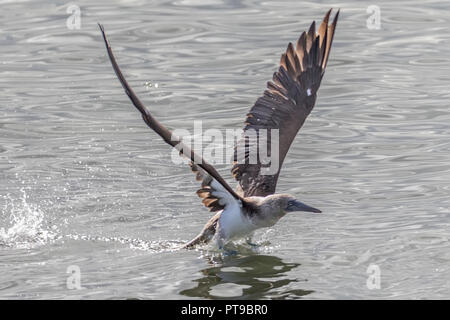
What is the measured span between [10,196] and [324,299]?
405 centimetres

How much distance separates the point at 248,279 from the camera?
938 cm

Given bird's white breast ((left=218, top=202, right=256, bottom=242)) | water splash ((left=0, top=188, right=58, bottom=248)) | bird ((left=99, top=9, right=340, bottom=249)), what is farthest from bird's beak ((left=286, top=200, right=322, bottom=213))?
water splash ((left=0, top=188, right=58, bottom=248))

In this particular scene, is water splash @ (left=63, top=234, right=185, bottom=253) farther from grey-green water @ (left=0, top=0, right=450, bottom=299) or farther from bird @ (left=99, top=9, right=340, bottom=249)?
bird @ (left=99, top=9, right=340, bottom=249)

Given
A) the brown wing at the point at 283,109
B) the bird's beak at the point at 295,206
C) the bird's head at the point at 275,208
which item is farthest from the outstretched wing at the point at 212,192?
the brown wing at the point at 283,109

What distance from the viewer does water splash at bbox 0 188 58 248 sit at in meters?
10.3

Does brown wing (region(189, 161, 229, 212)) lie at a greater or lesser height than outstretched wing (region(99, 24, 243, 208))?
lesser

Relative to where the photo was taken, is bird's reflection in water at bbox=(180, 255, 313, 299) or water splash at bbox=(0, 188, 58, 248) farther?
water splash at bbox=(0, 188, 58, 248)

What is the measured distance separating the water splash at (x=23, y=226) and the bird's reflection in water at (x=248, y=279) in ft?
5.65

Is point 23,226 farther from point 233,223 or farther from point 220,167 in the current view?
point 220,167

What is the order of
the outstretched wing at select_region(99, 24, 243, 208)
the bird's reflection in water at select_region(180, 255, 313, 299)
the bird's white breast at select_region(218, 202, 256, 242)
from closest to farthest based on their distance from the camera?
1. the outstretched wing at select_region(99, 24, 243, 208)
2. the bird's reflection in water at select_region(180, 255, 313, 299)
3. the bird's white breast at select_region(218, 202, 256, 242)

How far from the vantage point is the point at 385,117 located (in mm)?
13867

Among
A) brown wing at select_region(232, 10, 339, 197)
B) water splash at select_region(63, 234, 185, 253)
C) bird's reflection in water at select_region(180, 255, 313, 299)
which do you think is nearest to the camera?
bird's reflection in water at select_region(180, 255, 313, 299)

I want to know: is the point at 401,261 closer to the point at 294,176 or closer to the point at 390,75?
the point at 294,176

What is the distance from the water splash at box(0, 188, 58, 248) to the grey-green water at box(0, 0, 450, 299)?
3 cm
